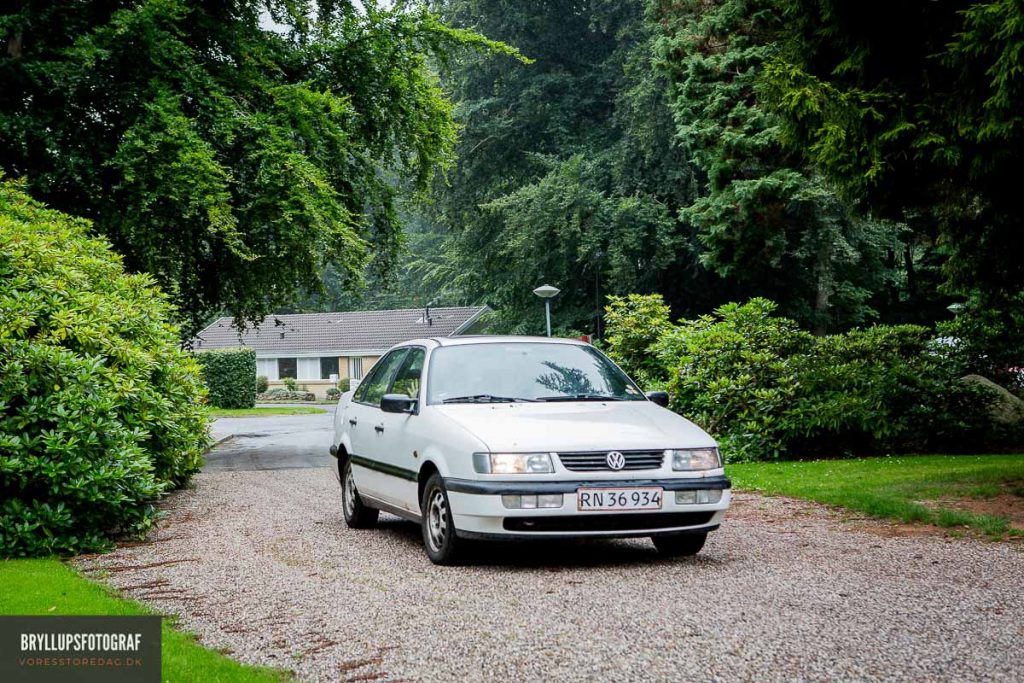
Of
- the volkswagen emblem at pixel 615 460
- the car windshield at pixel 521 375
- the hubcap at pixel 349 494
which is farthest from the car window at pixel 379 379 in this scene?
the volkswagen emblem at pixel 615 460

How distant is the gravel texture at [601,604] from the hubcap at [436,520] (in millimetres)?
228

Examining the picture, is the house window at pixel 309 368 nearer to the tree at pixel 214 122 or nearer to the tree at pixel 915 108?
the tree at pixel 214 122

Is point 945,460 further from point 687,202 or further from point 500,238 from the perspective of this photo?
point 500,238

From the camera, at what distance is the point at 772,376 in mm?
17047

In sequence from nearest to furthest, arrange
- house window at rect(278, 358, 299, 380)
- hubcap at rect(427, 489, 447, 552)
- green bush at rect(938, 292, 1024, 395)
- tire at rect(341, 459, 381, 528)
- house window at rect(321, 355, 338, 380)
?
hubcap at rect(427, 489, 447, 552) → tire at rect(341, 459, 381, 528) → green bush at rect(938, 292, 1024, 395) → house window at rect(321, 355, 338, 380) → house window at rect(278, 358, 299, 380)

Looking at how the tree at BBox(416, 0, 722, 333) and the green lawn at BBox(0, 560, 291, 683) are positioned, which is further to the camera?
the tree at BBox(416, 0, 722, 333)

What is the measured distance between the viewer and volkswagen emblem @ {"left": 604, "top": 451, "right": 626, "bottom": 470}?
7.61 m

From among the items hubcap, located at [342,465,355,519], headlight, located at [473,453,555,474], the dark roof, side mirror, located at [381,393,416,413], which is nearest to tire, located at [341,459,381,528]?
hubcap, located at [342,465,355,519]

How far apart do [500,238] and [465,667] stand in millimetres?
36353

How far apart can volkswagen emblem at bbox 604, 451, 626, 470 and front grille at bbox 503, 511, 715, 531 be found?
320 millimetres

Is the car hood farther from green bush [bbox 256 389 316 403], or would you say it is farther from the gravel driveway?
green bush [bbox 256 389 316 403]

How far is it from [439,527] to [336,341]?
6298 centimetres

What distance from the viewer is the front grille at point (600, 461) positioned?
A: 757 centimetres

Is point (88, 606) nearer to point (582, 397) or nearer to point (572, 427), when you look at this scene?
point (572, 427)
